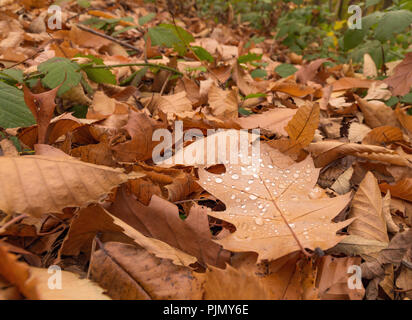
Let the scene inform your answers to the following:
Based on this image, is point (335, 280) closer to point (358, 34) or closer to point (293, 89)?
point (293, 89)

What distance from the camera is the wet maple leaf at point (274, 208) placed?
0.68m

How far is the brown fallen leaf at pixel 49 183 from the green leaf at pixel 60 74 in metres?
0.63

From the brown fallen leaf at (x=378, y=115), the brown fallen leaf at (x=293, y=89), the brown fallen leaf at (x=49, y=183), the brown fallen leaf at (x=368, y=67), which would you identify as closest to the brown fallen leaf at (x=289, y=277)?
the brown fallen leaf at (x=49, y=183)

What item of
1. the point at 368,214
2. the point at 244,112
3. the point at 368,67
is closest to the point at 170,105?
the point at 244,112

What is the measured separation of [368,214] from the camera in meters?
0.86

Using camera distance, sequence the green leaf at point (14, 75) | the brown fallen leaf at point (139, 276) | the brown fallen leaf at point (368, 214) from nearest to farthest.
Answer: the brown fallen leaf at point (139, 276) → the brown fallen leaf at point (368, 214) → the green leaf at point (14, 75)

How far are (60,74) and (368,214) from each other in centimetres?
118

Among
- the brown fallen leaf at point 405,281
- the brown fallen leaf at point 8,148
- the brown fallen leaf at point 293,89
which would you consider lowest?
the brown fallen leaf at point 405,281

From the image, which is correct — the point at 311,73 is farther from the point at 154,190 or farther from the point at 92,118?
the point at 154,190

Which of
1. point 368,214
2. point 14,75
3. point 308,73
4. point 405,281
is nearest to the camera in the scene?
point 405,281

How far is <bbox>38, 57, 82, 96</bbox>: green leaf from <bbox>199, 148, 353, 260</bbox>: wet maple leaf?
2.26ft

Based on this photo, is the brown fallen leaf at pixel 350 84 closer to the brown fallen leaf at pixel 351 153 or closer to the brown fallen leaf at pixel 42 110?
the brown fallen leaf at pixel 351 153

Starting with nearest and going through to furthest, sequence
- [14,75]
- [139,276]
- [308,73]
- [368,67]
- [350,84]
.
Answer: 1. [139,276]
2. [14,75]
3. [350,84]
4. [308,73]
5. [368,67]

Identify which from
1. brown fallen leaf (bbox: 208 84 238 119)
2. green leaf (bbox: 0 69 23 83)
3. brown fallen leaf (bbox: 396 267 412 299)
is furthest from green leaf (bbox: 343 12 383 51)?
green leaf (bbox: 0 69 23 83)
